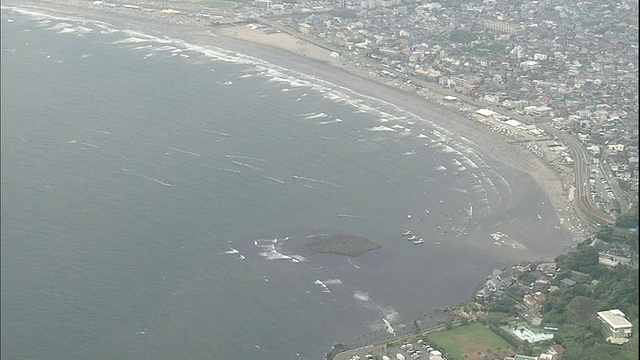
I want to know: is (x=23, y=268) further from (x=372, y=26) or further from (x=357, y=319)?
(x=372, y=26)

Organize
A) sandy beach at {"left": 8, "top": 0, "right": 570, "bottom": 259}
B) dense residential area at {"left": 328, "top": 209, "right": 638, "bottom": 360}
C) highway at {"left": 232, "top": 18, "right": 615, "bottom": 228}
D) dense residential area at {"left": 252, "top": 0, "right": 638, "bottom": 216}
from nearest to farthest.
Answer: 1. dense residential area at {"left": 328, "top": 209, "right": 638, "bottom": 360}
2. highway at {"left": 232, "top": 18, "right": 615, "bottom": 228}
3. sandy beach at {"left": 8, "top": 0, "right": 570, "bottom": 259}
4. dense residential area at {"left": 252, "top": 0, "right": 638, "bottom": 216}

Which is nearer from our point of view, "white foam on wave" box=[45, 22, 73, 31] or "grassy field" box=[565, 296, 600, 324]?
"grassy field" box=[565, 296, 600, 324]

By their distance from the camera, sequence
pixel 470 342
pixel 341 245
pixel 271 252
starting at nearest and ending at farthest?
pixel 470 342, pixel 271 252, pixel 341 245

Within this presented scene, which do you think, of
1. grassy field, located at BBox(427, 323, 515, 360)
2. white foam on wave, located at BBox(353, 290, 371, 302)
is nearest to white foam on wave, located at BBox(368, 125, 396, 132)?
white foam on wave, located at BBox(353, 290, 371, 302)

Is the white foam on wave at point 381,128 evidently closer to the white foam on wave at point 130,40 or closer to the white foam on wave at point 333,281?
the white foam on wave at point 333,281

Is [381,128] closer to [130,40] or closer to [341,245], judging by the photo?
[341,245]

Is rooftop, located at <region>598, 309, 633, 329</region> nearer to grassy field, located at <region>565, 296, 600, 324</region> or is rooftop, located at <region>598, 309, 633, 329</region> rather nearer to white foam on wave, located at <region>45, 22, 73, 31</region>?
grassy field, located at <region>565, 296, 600, 324</region>

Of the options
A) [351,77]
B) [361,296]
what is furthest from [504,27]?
[361,296]
